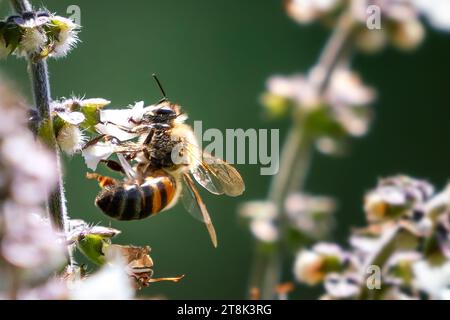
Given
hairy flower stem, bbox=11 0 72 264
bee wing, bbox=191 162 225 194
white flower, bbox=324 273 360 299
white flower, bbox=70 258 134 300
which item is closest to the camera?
white flower, bbox=70 258 134 300

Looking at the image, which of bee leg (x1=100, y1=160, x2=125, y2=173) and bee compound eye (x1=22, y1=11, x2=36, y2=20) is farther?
bee leg (x1=100, y1=160, x2=125, y2=173)

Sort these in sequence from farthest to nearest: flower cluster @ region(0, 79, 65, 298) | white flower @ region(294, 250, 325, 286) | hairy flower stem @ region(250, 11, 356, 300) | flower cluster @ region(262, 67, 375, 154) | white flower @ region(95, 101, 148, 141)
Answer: flower cluster @ region(262, 67, 375, 154) → hairy flower stem @ region(250, 11, 356, 300) → white flower @ region(294, 250, 325, 286) → white flower @ region(95, 101, 148, 141) → flower cluster @ region(0, 79, 65, 298)

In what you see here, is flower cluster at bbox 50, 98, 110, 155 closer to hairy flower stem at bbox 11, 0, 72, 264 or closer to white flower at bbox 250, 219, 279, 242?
hairy flower stem at bbox 11, 0, 72, 264

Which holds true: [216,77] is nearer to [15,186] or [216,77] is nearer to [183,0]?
[183,0]

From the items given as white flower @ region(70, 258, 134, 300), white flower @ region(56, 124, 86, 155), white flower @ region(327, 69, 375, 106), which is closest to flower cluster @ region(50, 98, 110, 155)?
white flower @ region(56, 124, 86, 155)

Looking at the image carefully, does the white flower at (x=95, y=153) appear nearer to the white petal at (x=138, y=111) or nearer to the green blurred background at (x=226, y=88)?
the white petal at (x=138, y=111)

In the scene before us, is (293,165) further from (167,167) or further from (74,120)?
(74,120)

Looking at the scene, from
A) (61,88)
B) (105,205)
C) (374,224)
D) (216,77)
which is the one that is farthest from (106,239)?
(216,77)
